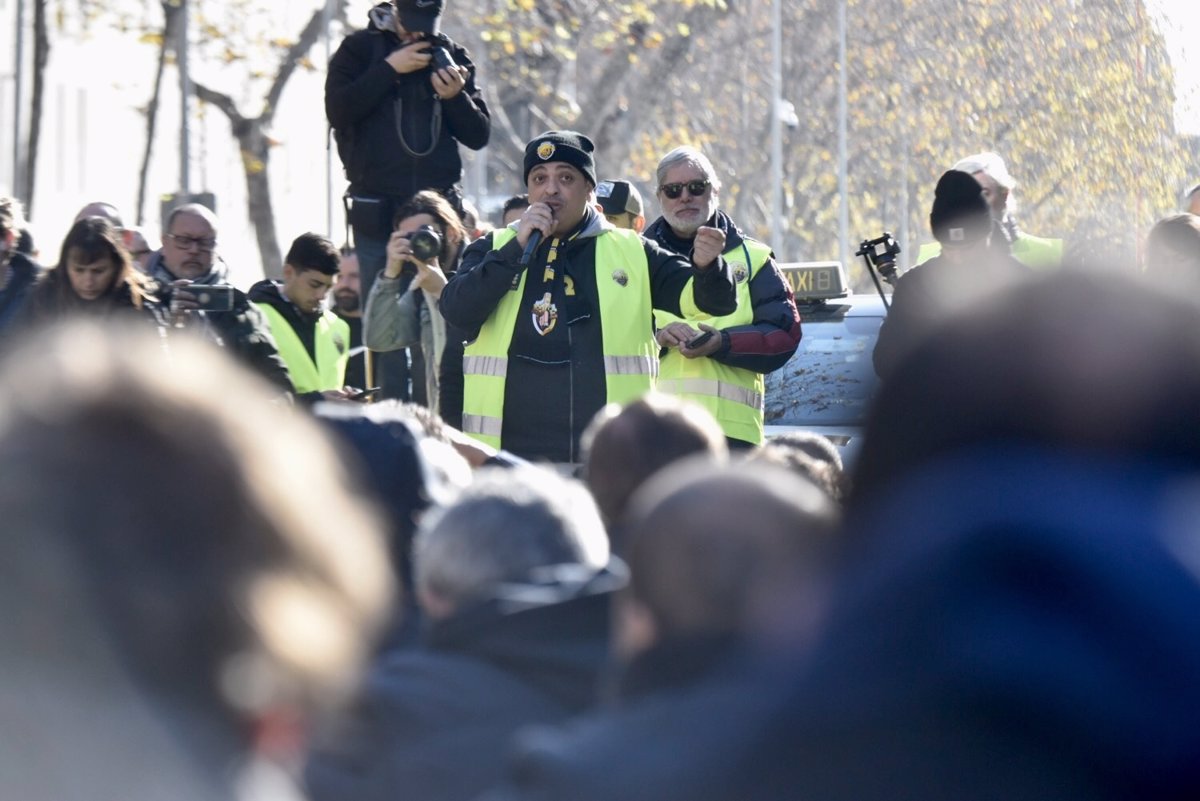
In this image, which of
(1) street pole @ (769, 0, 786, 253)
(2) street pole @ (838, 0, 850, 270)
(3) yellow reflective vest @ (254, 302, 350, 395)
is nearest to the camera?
(3) yellow reflective vest @ (254, 302, 350, 395)

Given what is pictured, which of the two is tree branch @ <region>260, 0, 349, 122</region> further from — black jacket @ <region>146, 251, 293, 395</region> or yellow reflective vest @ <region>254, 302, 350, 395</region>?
black jacket @ <region>146, 251, 293, 395</region>

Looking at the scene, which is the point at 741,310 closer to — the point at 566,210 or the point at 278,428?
the point at 566,210

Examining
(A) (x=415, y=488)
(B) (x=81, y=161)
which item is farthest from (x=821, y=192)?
(A) (x=415, y=488)

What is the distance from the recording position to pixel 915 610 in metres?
1.94

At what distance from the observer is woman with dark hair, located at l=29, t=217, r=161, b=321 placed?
6840 mm

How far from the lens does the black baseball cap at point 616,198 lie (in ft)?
27.6

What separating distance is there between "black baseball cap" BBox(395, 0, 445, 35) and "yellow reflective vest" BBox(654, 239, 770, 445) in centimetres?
153

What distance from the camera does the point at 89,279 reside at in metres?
6.84

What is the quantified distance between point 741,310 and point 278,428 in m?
5.76

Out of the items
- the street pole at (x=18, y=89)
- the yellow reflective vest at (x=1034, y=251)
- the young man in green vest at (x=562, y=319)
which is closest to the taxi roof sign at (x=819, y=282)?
the yellow reflective vest at (x=1034, y=251)

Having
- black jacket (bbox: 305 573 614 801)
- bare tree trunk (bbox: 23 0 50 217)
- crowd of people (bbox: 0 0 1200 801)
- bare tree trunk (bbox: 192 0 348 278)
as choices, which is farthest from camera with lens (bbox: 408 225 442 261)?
bare tree trunk (bbox: 192 0 348 278)

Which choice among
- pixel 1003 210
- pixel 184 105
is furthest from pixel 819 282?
pixel 184 105

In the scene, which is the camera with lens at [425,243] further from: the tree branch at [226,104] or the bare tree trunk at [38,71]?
the tree branch at [226,104]

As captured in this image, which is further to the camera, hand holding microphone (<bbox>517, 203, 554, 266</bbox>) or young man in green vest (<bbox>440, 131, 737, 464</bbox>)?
young man in green vest (<bbox>440, 131, 737, 464</bbox>)
